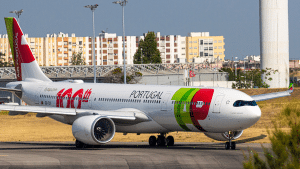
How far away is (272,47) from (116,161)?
4202 inches

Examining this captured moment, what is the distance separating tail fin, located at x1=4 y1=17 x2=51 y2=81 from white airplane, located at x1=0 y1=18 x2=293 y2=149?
4329 mm

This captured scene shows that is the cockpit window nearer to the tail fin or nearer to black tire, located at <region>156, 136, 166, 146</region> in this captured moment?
black tire, located at <region>156, 136, 166, 146</region>

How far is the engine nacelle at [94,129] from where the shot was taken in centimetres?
3253

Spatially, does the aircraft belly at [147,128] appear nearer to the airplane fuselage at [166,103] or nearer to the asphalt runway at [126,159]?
the airplane fuselage at [166,103]

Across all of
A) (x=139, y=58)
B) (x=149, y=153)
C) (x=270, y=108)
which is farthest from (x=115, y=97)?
(x=139, y=58)

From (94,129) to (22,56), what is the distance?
1693 centimetres

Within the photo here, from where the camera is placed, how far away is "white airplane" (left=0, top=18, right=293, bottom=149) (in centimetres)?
3114

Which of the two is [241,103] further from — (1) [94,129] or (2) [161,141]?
(1) [94,129]

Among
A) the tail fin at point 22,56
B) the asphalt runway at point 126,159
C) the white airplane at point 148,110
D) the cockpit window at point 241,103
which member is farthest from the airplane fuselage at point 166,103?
the tail fin at point 22,56

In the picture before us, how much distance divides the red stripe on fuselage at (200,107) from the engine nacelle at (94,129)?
5574 millimetres

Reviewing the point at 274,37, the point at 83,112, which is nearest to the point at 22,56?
the point at 83,112

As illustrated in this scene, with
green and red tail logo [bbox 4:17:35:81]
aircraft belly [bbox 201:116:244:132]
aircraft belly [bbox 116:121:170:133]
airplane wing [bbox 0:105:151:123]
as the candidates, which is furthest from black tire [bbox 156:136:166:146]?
green and red tail logo [bbox 4:17:35:81]

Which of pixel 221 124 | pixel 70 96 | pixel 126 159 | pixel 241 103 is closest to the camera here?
pixel 126 159

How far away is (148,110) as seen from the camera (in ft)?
115
